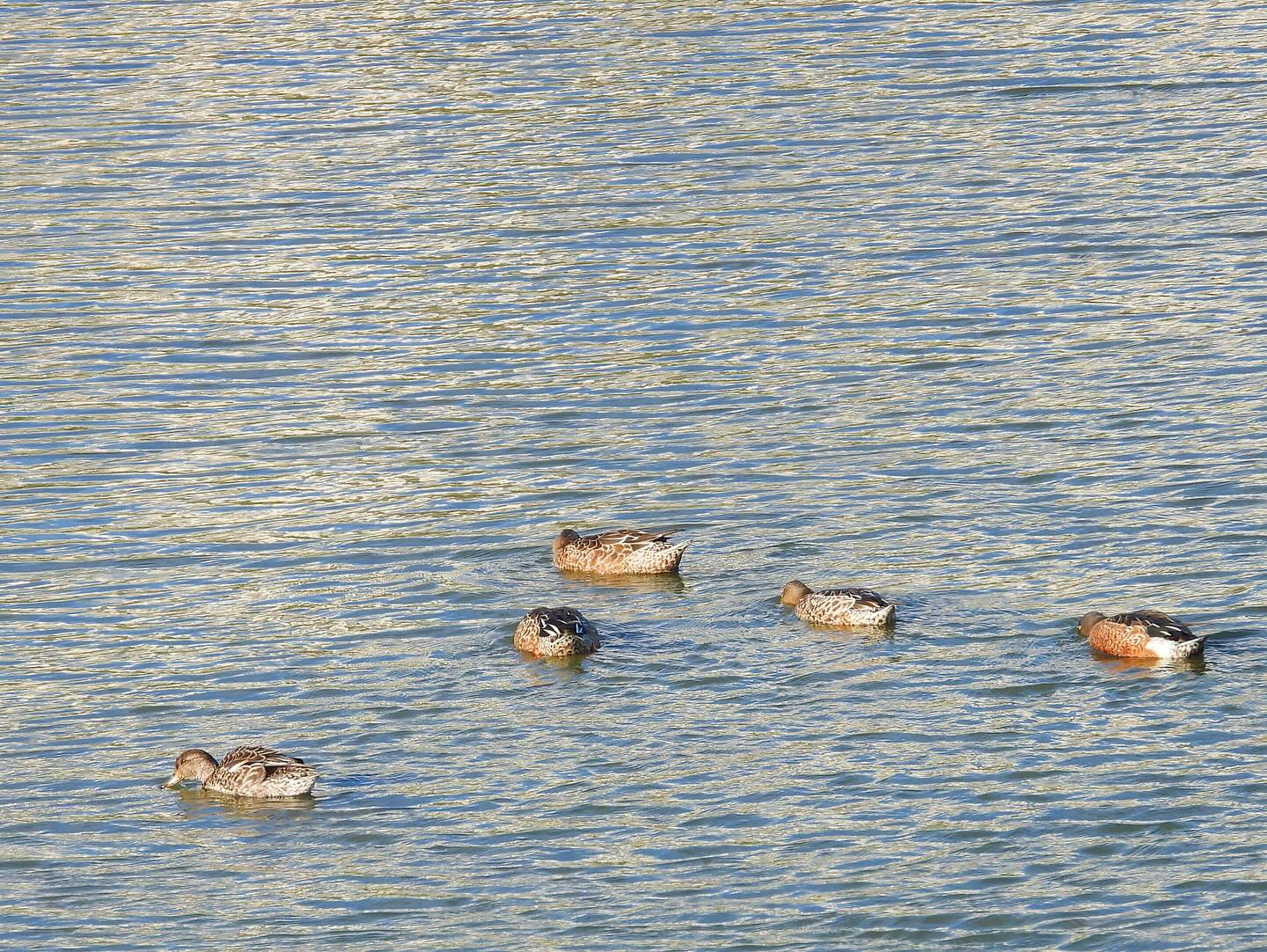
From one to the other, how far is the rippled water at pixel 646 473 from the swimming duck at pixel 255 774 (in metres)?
0.18

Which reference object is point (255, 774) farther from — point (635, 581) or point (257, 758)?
point (635, 581)

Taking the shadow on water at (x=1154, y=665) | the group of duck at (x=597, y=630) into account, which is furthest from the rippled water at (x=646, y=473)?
the group of duck at (x=597, y=630)

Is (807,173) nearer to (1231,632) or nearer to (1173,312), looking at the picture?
(1173,312)

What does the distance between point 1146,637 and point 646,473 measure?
6.20m

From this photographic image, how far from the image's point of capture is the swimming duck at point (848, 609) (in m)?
16.4

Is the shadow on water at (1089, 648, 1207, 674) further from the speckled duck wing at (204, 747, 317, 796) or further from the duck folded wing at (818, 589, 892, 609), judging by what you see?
the speckled duck wing at (204, 747, 317, 796)

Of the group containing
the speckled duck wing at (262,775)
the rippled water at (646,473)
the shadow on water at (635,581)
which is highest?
the speckled duck wing at (262,775)

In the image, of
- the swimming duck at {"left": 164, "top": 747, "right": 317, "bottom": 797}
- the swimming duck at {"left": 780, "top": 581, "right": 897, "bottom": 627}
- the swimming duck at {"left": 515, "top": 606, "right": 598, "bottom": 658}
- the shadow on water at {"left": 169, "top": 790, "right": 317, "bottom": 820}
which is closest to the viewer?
the swimming duck at {"left": 164, "top": 747, "right": 317, "bottom": 797}

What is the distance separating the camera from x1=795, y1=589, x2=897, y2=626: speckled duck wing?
16.4 meters

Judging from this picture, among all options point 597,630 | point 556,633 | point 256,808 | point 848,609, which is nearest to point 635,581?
point 597,630

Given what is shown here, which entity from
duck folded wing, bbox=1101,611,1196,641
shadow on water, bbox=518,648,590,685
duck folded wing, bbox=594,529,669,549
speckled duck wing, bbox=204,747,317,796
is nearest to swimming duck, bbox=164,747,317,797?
speckled duck wing, bbox=204,747,317,796

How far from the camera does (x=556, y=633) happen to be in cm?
1616

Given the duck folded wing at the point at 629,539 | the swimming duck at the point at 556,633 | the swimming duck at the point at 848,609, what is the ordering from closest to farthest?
the swimming duck at the point at 556,633 → the swimming duck at the point at 848,609 → the duck folded wing at the point at 629,539

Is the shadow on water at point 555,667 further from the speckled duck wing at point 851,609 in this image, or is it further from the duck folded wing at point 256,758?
the duck folded wing at point 256,758
